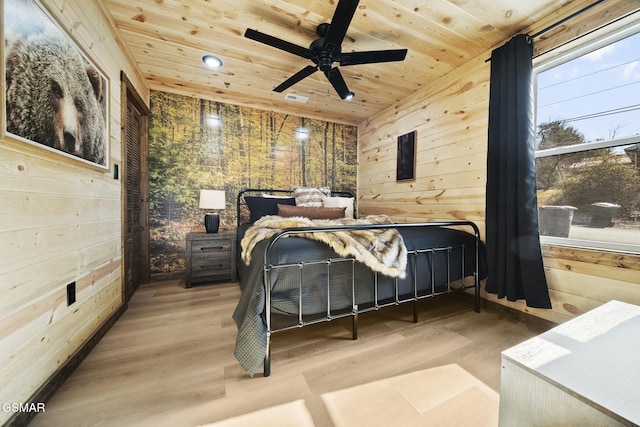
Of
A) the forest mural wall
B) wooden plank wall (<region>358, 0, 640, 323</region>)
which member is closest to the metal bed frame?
wooden plank wall (<region>358, 0, 640, 323</region>)

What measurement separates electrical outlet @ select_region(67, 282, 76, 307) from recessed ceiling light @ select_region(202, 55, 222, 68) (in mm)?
2081

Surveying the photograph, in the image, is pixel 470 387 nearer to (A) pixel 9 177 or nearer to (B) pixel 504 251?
(B) pixel 504 251

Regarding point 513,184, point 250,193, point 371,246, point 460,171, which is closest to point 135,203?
point 250,193

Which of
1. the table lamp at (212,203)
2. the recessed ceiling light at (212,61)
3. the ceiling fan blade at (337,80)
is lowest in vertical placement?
the table lamp at (212,203)

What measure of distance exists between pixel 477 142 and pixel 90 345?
10.7 ft

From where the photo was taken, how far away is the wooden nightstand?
8.36 ft

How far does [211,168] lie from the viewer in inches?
119

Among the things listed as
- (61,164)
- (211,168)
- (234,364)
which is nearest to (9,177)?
(61,164)

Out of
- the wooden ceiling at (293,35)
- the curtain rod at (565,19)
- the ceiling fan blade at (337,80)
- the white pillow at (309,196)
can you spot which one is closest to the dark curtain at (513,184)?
the curtain rod at (565,19)

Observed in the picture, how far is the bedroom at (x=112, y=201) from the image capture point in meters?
0.96

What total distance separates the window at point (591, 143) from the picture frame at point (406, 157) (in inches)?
44.7

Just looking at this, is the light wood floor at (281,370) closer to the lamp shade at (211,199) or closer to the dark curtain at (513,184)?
the dark curtain at (513,184)

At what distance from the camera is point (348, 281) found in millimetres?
1473

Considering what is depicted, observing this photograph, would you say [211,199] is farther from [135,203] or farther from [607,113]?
[607,113]
